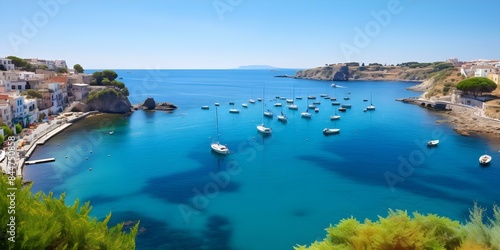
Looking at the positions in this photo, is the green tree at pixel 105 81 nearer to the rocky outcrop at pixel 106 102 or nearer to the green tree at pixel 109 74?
the green tree at pixel 109 74

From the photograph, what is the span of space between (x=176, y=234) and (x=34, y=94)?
44369 millimetres

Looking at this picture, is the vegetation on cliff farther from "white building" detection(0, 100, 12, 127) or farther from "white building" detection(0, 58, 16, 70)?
"white building" detection(0, 58, 16, 70)

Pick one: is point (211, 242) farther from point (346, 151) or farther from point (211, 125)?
point (211, 125)

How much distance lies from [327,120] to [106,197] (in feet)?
148

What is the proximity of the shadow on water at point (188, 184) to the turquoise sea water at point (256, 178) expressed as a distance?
0.09 metres

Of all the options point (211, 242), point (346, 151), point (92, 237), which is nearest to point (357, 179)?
point (346, 151)

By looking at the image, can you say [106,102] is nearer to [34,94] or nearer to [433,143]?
[34,94]

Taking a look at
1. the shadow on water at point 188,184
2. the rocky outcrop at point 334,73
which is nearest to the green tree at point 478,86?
the shadow on water at point 188,184

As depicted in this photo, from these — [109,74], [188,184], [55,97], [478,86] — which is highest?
[109,74]

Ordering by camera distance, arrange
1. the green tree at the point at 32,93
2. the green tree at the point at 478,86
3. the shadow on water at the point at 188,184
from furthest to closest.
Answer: the green tree at the point at 478,86 < the green tree at the point at 32,93 < the shadow on water at the point at 188,184

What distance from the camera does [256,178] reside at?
31.6 m

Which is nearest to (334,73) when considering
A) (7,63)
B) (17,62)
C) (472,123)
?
(472,123)

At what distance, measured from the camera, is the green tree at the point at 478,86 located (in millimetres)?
67562

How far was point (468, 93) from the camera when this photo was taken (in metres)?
72.8
